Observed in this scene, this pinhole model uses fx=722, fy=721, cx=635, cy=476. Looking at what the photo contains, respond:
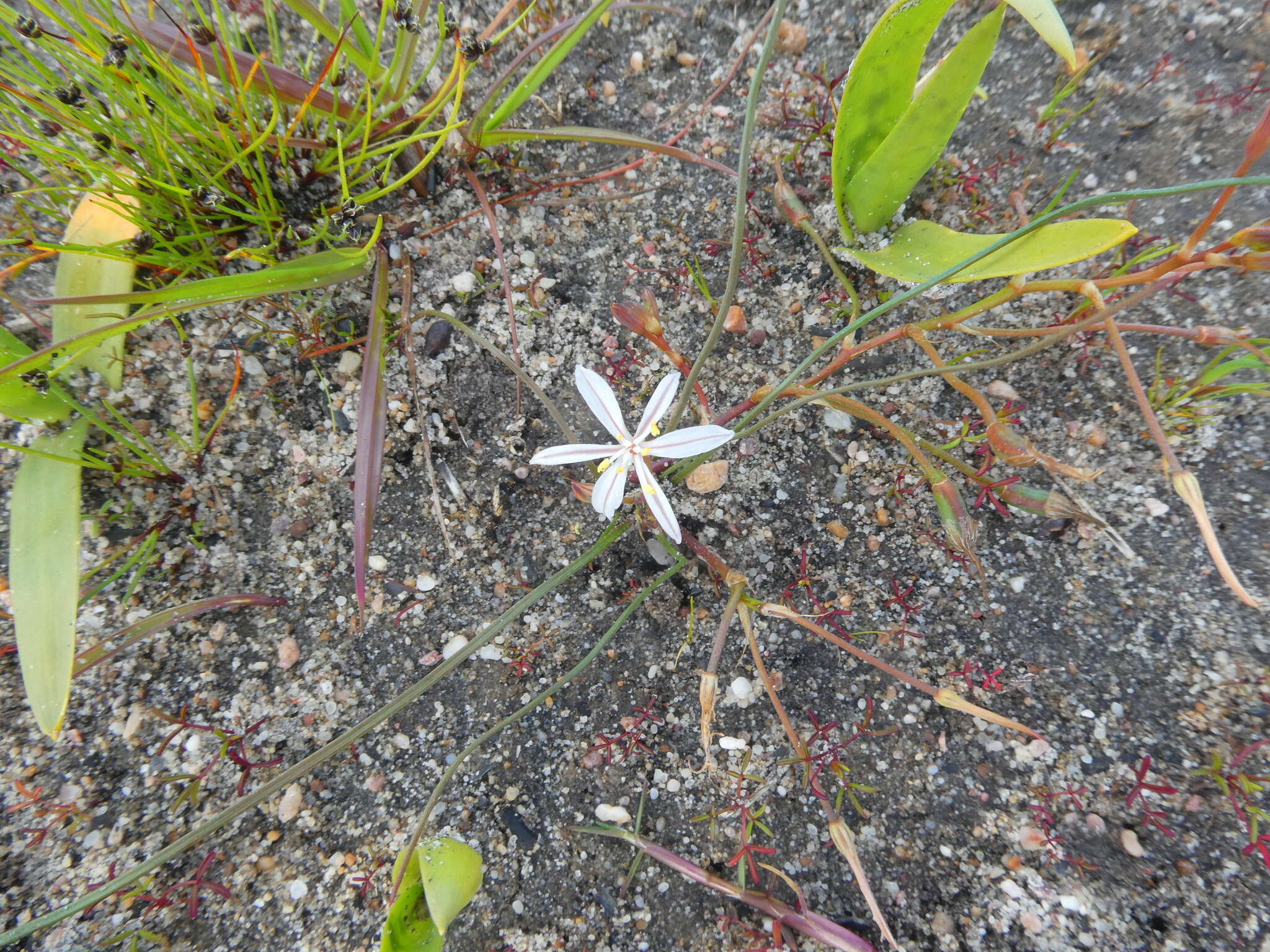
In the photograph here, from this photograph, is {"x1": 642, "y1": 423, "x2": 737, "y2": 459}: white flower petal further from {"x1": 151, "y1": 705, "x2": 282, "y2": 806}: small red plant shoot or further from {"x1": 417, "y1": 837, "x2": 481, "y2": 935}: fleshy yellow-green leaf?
{"x1": 151, "y1": 705, "x2": 282, "y2": 806}: small red plant shoot

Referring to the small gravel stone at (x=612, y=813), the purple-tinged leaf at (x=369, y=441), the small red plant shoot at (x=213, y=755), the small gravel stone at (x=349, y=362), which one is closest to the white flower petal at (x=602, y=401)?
the purple-tinged leaf at (x=369, y=441)

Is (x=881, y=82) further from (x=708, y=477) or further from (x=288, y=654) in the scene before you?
(x=288, y=654)

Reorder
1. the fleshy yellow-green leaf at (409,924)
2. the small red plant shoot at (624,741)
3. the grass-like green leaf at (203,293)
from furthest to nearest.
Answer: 1. the small red plant shoot at (624,741)
2. the fleshy yellow-green leaf at (409,924)
3. the grass-like green leaf at (203,293)

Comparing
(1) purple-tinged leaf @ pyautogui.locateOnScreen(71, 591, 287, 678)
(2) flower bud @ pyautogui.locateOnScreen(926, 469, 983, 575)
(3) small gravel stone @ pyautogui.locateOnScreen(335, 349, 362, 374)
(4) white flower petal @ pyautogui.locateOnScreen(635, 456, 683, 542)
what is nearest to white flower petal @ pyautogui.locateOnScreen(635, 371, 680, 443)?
(4) white flower petal @ pyautogui.locateOnScreen(635, 456, 683, 542)

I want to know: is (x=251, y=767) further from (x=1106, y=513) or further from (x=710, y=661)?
(x=1106, y=513)

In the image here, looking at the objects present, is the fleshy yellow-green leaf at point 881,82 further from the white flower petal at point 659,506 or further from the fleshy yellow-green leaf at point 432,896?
the fleshy yellow-green leaf at point 432,896

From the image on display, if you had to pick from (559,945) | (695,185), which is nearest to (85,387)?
(695,185)

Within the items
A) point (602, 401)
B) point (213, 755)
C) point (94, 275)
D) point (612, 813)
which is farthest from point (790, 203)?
point (213, 755)
